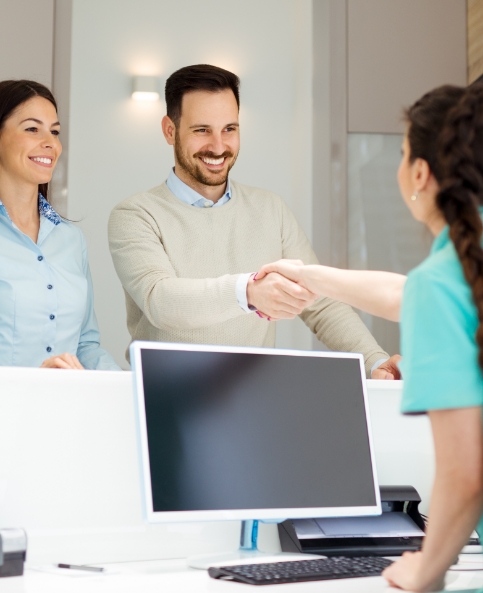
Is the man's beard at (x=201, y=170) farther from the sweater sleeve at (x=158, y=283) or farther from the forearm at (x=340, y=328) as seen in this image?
the forearm at (x=340, y=328)

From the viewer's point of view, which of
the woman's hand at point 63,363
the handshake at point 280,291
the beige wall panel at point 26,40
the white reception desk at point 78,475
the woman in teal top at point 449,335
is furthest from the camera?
the beige wall panel at point 26,40

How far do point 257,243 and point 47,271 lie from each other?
733mm

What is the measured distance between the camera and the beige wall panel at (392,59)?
3662mm

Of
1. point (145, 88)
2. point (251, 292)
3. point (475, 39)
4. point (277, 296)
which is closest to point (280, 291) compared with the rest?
point (277, 296)

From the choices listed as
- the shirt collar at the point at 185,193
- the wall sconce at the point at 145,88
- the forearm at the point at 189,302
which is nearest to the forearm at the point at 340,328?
the forearm at the point at 189,302

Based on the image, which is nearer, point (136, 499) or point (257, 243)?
point (136, 499)

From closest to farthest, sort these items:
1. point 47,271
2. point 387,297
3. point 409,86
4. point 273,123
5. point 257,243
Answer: point 387,297 → point 47,271 → point 257,243 → point 409,86 → point 273,123

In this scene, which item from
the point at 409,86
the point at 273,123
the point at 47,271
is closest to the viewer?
the point at 47,271

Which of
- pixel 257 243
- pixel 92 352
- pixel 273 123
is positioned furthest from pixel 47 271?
pixel 273 123

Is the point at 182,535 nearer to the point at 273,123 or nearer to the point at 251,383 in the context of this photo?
the point at 251,383

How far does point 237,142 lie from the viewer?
2.84 m

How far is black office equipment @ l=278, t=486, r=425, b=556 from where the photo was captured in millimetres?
1654

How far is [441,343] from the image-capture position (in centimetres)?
96

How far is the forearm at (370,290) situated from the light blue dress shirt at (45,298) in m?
0.83
